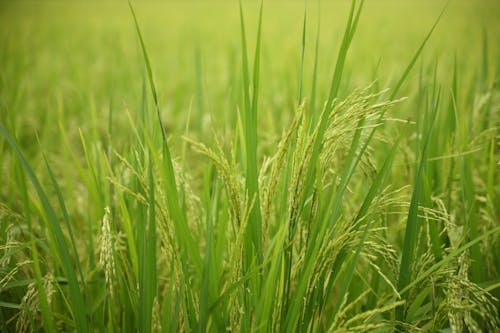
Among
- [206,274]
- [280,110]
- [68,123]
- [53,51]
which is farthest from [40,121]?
[53,51]

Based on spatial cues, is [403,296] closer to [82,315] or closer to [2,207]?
[82,315]

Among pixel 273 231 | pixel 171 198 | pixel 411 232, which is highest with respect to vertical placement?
pixel 171 198

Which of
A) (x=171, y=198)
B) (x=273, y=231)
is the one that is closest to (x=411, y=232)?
(x=273, y=231)

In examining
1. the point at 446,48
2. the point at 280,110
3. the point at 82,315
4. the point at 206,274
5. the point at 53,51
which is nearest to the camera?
the point at 206,274

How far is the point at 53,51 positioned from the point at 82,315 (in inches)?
275

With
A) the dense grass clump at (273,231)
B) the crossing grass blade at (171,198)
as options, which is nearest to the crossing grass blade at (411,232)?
the dense grass clump at (273,231)

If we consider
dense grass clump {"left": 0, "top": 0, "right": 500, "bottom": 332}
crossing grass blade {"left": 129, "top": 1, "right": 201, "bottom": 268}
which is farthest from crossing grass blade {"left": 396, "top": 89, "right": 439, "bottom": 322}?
crossing grass blade {"left": 129, "top": 1, "right": 201, "bottom": 268}

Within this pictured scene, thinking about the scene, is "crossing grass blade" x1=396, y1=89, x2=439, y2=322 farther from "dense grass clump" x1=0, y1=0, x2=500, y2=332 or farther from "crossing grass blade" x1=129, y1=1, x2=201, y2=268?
"crossing grass blade" x1=129, y1=1, x2=201, y2=268

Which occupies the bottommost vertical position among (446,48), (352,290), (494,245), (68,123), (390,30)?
(352,290)

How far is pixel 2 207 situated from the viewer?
922 mm

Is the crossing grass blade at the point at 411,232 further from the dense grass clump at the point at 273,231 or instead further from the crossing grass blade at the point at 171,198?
the crossing grass blade at the point at 171,198

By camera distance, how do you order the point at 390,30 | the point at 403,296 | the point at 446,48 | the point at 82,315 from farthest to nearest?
the point at 390,30
the point at 446,48
the point at 403,296
the point at 82,315

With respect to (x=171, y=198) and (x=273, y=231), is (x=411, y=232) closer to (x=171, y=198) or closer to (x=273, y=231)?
(x=273, y=231)

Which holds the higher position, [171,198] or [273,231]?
[171,198]
